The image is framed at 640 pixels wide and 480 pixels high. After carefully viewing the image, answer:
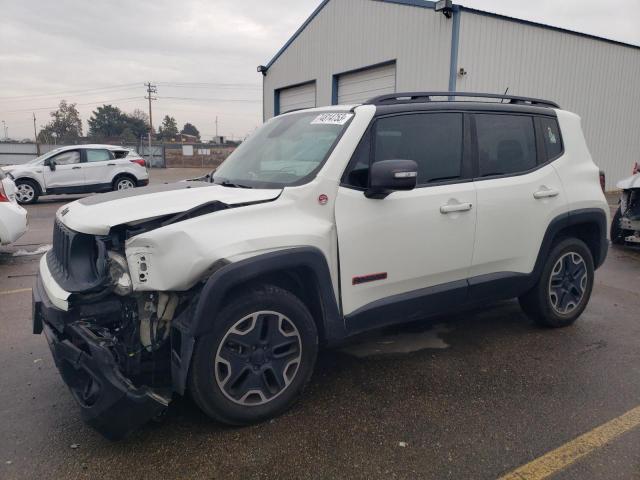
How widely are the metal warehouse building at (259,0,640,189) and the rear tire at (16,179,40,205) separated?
9.88 metres

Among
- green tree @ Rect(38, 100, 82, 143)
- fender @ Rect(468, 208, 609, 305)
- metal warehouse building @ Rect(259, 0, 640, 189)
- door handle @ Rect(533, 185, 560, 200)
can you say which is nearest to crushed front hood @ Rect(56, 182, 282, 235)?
fender @ Rect(468, 208, 609, 305)

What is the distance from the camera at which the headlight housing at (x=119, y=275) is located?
2.56 m

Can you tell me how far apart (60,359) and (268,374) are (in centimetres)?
110

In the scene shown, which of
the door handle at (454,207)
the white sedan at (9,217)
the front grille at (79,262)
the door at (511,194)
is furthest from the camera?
the white sedan at (9,217)

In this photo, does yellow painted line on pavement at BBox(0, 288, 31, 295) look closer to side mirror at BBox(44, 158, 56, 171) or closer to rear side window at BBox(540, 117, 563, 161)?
rear side window at BBox(540, 117, 563, 161)

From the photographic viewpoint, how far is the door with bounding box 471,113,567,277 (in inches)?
144

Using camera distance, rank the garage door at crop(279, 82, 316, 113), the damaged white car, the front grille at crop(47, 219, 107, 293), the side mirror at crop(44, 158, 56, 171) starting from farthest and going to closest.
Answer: the garage door at crop(279, 82, 316, 113)
the side mirror at crop(44, 158, 56, 171)
the damaged white car
the front grille at crop(47, 219, 107, 293)

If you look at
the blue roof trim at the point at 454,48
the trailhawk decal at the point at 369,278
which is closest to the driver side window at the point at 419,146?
the trailhawk decal at the point at 369,278

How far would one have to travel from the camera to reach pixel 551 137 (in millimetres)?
4164

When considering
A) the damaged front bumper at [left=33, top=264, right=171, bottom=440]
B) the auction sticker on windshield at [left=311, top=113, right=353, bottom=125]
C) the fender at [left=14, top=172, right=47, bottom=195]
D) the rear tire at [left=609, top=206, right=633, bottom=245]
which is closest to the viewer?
the damaged front bumper at [left=33, top=264, right=171, bottom=440]

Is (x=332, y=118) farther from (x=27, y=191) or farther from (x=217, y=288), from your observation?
(x=27, y=191)

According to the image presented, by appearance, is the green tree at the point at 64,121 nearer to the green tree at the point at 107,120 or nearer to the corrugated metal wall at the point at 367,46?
the green tree at the point at 107,120

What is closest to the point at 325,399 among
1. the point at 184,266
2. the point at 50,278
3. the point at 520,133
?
the point at 184,266

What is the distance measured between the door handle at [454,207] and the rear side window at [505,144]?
1.19 feet
